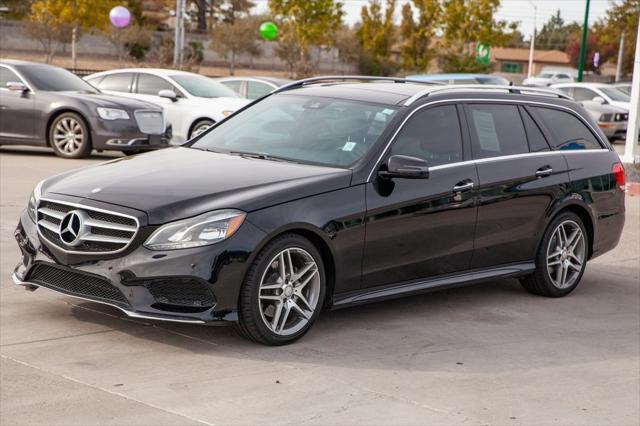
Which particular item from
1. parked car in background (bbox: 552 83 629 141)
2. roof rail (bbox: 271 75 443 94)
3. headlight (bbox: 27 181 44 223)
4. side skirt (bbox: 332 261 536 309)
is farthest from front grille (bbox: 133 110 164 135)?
parked car in background (bbox: 552 83 629 141)

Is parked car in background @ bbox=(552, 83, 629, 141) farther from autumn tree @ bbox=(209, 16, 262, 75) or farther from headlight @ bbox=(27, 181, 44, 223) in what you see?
autumn tree @ bbox=(209, 16, 262, 75)

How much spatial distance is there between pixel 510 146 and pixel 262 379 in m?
3.21

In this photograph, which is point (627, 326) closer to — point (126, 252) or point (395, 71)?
point (126, 252)

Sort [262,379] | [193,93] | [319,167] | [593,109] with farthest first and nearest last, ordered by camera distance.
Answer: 1. [593,109]
2. [193,93]
3. [319,167]
4. [262,379]

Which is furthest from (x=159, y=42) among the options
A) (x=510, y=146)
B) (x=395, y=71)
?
(x=510, y=146)

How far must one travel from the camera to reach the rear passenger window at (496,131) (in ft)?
25.8

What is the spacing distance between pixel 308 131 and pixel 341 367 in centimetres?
195

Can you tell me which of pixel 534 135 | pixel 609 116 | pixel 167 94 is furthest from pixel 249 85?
pixel 534 135

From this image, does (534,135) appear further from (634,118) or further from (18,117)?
(634,118)

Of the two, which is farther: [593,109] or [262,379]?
[593,109]

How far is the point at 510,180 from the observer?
795 centimetres

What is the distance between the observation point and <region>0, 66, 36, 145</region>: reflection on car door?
16891mm

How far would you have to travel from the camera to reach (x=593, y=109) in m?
27.3

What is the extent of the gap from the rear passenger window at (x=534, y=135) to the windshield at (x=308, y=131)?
1.41 m
